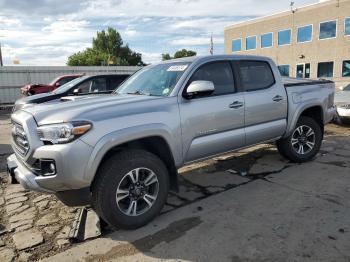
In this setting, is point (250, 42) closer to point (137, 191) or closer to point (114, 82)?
point (114, 82)

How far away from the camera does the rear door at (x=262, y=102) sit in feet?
16.4

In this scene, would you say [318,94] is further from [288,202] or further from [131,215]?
[131,215]

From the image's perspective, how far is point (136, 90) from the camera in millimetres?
4832

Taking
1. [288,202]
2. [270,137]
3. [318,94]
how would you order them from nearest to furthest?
[288,202]
[270,137]
[318,94]

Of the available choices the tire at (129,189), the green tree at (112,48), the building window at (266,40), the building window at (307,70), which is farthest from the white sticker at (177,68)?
the green tree at (112,48)

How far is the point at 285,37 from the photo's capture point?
115 feet

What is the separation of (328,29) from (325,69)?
3460mm

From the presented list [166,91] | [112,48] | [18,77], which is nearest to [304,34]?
[18,77]

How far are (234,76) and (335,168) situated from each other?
244 cm

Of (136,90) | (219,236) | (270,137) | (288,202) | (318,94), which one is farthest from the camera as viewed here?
(318,94)

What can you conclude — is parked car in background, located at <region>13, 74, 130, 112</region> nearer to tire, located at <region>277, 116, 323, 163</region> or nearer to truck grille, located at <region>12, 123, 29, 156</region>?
tire, located at <region>277, 116, 323, 163</region>

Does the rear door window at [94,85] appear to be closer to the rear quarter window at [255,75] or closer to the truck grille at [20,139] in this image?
the rear quarter window at [255,75]

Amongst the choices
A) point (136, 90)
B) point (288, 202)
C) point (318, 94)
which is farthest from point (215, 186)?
point (318, 94)

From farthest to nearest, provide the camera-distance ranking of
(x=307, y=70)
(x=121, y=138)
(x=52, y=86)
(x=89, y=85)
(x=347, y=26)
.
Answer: (x=307, y=70) < (x=347, y=26) < (x=52, y=86) < (x=89, y=85) < (x=121, y=138)
